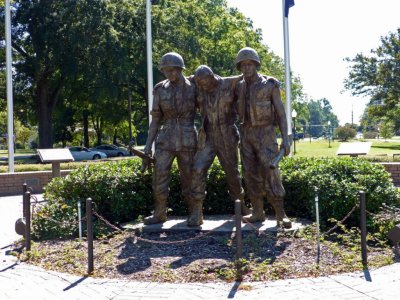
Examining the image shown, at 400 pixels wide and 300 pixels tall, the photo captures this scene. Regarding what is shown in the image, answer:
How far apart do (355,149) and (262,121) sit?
6.13 meters

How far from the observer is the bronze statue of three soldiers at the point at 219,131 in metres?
6.93

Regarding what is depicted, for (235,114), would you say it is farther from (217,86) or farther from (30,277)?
(30,277)

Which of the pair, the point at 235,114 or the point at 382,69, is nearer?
the point at 235,114

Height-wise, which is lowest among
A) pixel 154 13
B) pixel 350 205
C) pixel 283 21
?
pixel 350 205

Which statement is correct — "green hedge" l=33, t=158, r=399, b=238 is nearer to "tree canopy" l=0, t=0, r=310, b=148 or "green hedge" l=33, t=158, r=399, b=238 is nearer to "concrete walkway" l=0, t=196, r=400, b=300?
"concrete walkway" l=0, t=196, r=400, b=300

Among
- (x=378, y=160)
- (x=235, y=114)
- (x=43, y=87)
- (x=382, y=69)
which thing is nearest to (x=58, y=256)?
(x=235, y=114)

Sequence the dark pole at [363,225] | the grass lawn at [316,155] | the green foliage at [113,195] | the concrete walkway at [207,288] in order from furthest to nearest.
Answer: the grass lawn at [316,155]
the green foliage at [113,195]
the dark pole at [363,225]
the concrete walkway at [207,288]

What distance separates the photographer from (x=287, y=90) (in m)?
15.3

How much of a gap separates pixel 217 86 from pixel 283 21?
28.7 ft

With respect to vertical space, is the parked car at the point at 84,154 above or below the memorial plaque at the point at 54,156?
below

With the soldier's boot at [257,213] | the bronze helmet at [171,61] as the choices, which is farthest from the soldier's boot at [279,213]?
the bronze helmet at [171,61]

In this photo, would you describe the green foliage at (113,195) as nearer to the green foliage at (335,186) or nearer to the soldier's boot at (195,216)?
the green foliage at (335,186)

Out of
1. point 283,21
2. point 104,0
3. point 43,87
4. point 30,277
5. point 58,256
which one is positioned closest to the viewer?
point 30,277

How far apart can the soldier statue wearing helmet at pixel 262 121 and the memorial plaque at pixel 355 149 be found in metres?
5.71
